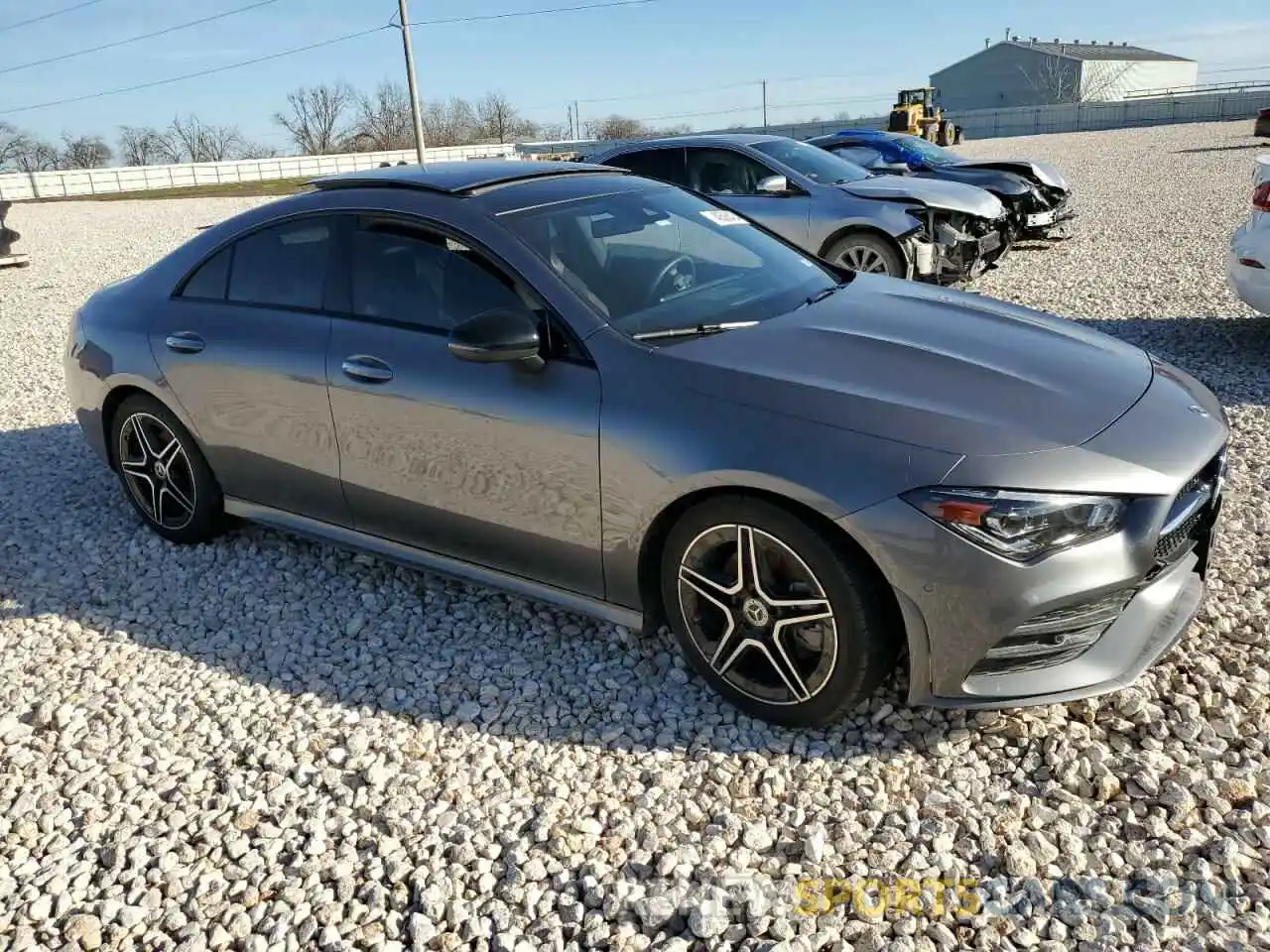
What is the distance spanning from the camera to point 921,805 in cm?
271

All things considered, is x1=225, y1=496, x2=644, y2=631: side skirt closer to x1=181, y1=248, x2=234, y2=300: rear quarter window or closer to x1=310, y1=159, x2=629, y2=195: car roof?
x1=181, y1=248, x2=234, y2=300: rear quarter window

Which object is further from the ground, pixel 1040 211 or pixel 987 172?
pixel 987 172

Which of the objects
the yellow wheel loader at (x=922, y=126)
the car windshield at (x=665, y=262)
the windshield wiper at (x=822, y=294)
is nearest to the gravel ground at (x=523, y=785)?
the car windshield at (x=665, y=262)

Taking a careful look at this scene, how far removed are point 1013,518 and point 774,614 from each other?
0.74 metres

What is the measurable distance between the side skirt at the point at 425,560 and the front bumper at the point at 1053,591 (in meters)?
0.94

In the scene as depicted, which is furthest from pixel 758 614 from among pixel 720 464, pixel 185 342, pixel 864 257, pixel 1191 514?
pixel 864 257

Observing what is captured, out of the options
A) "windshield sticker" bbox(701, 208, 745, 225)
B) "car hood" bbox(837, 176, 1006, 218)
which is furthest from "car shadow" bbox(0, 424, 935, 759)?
"car hood" bbox(837, 176, 1006, 218)

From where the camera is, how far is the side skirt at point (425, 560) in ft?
10.7

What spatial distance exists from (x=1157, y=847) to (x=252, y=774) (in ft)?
8.43

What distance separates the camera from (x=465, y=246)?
3.44m

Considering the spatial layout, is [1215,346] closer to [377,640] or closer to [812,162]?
[812,162]

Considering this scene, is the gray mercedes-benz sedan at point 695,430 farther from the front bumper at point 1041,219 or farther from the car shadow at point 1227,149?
the car shadow at point 1227,149

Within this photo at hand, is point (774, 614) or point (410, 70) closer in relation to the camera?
point (774, 614)

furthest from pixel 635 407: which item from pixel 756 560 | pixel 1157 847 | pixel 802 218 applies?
pixel 802 218
